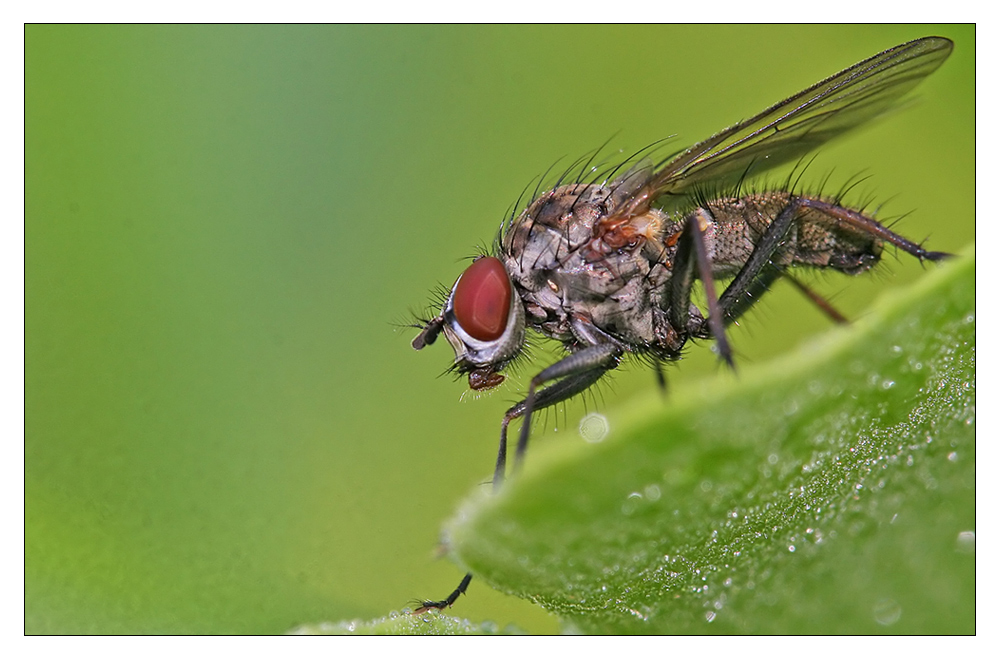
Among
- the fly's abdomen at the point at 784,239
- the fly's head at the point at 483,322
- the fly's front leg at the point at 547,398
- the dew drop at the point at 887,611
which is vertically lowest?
the dew drop at the point at 887,611

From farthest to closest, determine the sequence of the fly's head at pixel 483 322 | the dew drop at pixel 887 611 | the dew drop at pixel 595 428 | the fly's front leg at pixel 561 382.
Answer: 1. the fly's head at pixel 483 322
2. the fly's front leg at pixel 561 382
3. the dew drop at pixel 887 611
4. the dew drop at pixel 595 428

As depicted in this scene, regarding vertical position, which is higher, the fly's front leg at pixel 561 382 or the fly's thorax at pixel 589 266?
the fly's thorax at pixel 589 266

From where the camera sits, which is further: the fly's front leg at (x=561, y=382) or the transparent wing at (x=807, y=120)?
the transparent wing at (x=807, y=120)

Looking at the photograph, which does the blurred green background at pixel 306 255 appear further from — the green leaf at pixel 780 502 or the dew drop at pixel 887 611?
the dew drop at pixel 887 611

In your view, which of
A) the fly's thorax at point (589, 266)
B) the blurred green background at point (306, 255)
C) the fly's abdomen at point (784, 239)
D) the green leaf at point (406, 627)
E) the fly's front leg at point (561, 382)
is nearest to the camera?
the green leaf at point (406, 627)

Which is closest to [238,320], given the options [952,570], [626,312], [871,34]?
[626,312]

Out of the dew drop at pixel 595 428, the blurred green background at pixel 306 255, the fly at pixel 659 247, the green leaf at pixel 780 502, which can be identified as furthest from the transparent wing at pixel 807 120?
the dew drop at pixel 595 428

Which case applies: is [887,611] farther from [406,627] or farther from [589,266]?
[589,266]

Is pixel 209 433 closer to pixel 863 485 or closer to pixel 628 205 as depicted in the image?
pixel 628 205

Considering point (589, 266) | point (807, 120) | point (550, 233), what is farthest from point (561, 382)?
point (807, 120)
